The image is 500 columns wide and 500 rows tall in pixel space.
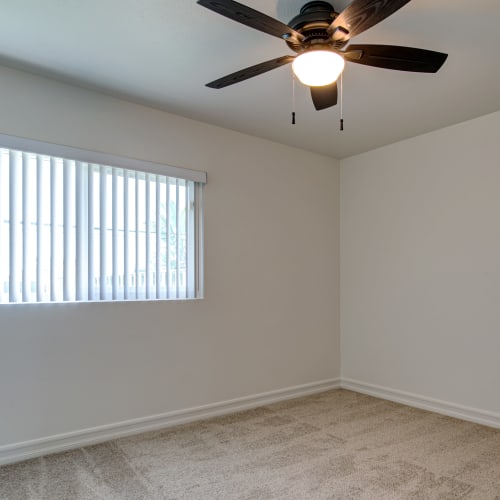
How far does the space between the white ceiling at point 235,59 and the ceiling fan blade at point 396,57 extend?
0.24 meters

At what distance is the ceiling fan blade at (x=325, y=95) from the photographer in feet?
7.27

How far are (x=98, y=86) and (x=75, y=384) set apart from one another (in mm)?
1986

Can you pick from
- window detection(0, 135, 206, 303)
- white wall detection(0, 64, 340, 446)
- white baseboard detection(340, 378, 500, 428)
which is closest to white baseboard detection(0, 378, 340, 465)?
white wall detection(0, 64, 340, 446)

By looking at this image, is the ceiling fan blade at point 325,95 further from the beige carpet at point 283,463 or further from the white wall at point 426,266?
the beige carpet at point 283,463

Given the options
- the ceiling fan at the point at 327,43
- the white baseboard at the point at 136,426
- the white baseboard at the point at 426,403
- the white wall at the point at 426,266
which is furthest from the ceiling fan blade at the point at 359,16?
the white baseboard at the point at 426,403

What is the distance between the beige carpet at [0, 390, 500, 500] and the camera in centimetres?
221

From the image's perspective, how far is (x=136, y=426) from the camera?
9.83ft

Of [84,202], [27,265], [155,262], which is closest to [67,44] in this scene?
[84,202]

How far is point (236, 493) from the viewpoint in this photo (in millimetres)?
2189

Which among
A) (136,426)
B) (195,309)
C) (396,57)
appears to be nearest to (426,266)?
(195,309)

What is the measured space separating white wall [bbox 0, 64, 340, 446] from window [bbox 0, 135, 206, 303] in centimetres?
10

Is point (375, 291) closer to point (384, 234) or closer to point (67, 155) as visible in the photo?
point (384, 234)

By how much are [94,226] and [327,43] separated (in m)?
1.92

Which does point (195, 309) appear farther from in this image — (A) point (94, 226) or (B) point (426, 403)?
(B) point (426, 403)
